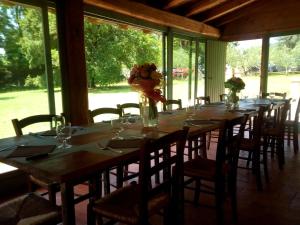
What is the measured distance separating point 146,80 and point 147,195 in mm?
1053

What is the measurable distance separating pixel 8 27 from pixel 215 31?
15.2 ft

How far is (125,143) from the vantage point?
72.5 inches

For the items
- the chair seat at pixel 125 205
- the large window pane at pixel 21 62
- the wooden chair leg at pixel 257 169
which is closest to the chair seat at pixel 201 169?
the chair seat at pixel 125 205

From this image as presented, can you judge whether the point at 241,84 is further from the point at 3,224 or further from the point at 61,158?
the point at 3,224

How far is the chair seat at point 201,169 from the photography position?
7.20ft

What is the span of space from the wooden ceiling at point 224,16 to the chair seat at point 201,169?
2572mm

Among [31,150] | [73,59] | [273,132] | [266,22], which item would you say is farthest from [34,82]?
[266,22]

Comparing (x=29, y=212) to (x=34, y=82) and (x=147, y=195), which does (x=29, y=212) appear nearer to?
(x=147, y=195)

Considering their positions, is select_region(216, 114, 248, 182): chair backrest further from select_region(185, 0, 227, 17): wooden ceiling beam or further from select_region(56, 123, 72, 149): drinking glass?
select_region(185, 0, 227, 17): wooden ceiling beam

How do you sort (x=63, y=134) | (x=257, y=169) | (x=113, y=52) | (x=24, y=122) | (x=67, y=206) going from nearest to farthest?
(x=67, y=206) < (x=63, y=134) < (x=24, y=122) < (x=257, y=169) < (x=113, y=52)

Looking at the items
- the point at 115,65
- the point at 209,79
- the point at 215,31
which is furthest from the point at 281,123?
the point at 115,65

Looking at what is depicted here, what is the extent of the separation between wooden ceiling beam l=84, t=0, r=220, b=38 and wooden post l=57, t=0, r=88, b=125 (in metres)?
0.30

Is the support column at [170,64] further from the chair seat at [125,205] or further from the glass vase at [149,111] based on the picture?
the chair seat at [125,205]

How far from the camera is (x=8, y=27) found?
3014mm
